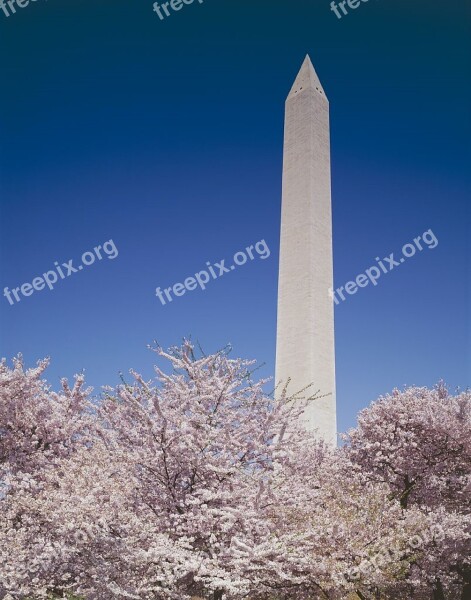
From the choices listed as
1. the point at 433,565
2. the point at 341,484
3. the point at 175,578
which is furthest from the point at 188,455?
the point at 433,565

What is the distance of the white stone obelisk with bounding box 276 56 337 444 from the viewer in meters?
25.6

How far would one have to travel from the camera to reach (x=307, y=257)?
27125mm

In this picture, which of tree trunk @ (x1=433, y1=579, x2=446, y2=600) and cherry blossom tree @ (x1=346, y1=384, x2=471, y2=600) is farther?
tree trunk @ (x1=433, y1=579, x2=446, y2=600)

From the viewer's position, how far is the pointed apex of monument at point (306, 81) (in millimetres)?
30203

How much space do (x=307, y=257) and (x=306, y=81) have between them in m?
10.0

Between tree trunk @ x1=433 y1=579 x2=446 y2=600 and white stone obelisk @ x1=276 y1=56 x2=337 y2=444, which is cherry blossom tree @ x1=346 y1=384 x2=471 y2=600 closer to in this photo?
tree trunk @ x1=433 y1=579 x2=446 y2=600

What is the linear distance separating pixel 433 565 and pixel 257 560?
6.49 metres

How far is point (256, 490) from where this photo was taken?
999 centimetres

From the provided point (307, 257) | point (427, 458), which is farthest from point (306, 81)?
point (427, 458)

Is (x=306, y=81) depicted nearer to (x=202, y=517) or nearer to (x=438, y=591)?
(x=438, y=591)

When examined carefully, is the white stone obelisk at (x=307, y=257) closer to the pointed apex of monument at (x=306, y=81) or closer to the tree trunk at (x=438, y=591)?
the pointed apex of monument at (x=306, y=81)

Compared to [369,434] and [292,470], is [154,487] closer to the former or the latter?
[292,470]

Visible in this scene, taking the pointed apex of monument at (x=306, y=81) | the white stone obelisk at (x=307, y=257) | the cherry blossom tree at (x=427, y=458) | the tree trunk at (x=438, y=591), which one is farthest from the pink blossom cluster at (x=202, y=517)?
the pointed apex of monument at (x=306, y=81)

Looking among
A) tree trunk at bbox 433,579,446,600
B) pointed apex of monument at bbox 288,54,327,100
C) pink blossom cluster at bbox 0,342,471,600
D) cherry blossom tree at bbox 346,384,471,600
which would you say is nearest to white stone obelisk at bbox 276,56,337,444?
pointed apex of monument at bbox 288,54,327,100
